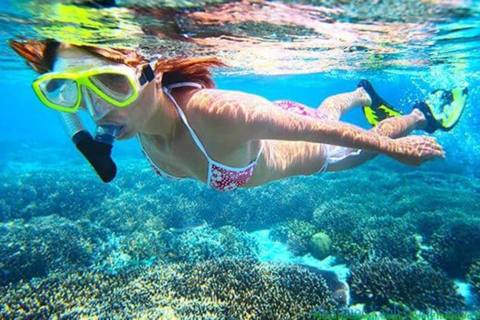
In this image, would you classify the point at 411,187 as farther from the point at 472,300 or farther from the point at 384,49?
the point at 472,300

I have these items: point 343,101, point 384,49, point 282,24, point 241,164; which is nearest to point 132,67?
point 241,164

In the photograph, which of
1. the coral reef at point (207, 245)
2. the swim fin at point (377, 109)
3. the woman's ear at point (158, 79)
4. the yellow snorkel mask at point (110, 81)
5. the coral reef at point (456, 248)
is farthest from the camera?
the coral reef at point (207, 245)

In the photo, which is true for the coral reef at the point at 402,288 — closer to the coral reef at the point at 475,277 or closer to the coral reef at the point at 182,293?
the coral reef at the point at 475,277

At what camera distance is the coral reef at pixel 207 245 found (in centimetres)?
826

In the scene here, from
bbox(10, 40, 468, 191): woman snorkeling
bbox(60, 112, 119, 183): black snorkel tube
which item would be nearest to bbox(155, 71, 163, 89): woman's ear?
bbox(10, 40, 468, 191): woman snorkeling

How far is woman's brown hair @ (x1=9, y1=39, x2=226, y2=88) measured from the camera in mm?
2795

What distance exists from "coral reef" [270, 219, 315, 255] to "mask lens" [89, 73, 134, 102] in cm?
745

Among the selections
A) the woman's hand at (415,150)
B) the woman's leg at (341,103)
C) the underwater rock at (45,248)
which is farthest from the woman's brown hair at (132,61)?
the underwater rock at (45,248)

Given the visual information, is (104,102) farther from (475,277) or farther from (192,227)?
(192,227)

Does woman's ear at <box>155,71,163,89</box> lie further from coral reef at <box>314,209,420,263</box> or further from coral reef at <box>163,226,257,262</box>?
coral reef at <box>314,209,420,263</box>

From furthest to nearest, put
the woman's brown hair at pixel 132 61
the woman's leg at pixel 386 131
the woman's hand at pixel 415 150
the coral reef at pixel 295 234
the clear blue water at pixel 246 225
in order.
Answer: the coral reef at pixel 295 234 → the clear blue water at pixel 246 225 → the woman's leg at pixel 386 131 → the woman's hand at pixel 415 150 → the woman's brown hair at pixel 132 61

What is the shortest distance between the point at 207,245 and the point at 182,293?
10.1 ft

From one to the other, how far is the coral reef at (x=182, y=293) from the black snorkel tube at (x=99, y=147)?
3.11 m

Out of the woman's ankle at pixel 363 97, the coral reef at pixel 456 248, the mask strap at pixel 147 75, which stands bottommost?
the coral reef at pixel 456 248
